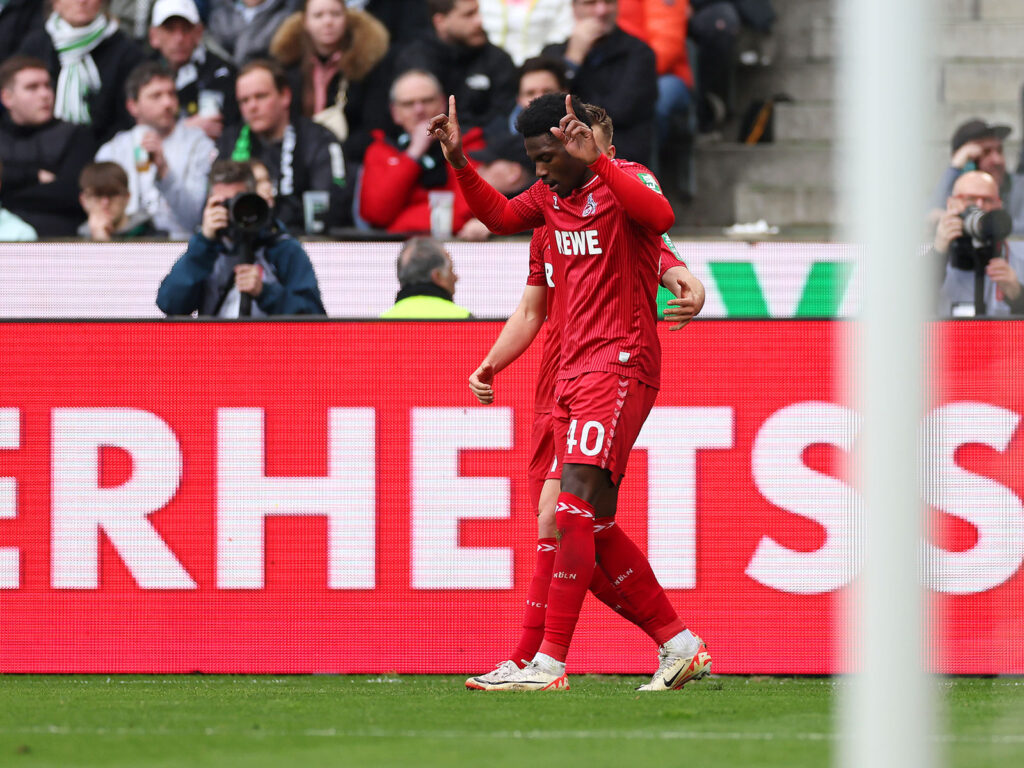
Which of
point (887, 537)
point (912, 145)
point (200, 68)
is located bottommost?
point (887, 537)

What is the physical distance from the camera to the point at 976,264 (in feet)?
28.2

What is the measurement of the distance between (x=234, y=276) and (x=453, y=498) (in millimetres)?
2130

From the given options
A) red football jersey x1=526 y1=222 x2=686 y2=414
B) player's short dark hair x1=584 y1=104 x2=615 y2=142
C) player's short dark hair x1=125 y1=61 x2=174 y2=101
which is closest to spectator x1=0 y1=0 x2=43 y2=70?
player's short dark hair x1=125 y1=61 x2=174 y2=101

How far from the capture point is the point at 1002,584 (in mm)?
6977

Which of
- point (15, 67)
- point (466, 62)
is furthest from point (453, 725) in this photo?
point (15, 67)

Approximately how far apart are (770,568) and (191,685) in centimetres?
235

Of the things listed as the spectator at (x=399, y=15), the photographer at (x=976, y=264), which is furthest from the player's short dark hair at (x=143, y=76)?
the photographer at (x=976, y=264)

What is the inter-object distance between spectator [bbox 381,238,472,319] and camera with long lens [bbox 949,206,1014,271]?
2.49m

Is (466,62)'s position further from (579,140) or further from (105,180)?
(579,140)

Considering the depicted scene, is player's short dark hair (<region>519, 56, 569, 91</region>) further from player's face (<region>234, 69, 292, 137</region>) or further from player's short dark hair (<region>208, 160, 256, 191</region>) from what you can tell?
player's short dark hair (<region>208, 160, 256, 191</region>)

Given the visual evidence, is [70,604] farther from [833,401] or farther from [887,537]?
[887,537]

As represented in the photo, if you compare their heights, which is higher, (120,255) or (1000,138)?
(1000,138)

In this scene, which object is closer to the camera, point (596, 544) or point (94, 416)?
point (596, 544)

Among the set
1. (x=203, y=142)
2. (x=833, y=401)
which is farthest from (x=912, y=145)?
(x=203, y=142)
